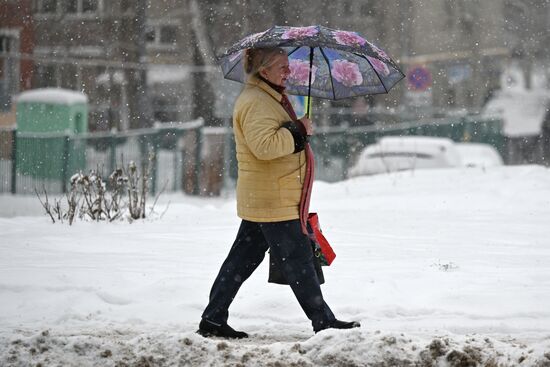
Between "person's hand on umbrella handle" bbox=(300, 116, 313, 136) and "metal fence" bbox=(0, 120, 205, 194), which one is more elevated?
"person's hand on umbrella handle" bbox=(300, 116, 313, 136)

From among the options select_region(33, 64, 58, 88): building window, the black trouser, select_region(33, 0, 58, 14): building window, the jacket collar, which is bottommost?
the black trouser

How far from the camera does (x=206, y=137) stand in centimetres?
2214

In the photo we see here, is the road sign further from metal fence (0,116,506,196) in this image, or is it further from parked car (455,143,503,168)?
parked car (455,143,503,168)

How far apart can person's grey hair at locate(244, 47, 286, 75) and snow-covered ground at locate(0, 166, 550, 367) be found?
148 cm

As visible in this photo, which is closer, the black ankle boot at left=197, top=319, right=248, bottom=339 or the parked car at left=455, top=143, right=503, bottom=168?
the black ankle boot at left=197, top=319, right=248, bottom=339

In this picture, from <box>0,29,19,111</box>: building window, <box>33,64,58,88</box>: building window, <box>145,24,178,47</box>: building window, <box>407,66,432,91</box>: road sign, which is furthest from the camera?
<box>145,24,178,47</box>: building window

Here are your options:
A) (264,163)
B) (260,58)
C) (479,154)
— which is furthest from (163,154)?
(264,163)

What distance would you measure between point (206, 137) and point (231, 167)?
3.75 feet

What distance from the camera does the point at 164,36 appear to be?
41938 millimetres

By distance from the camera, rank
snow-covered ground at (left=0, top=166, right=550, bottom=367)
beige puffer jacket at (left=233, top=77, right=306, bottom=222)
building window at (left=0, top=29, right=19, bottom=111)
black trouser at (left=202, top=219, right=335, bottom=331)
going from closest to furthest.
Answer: snow-covered ground at (left=0, top=166, right=550, bottom=367), beige puffer jacket at (left=233, top=77, right=306, bottom=222), black trouser at (left=202, top=219, right=335, bottom=331), building window at (left=0, top=29, right=19, bottom=111)

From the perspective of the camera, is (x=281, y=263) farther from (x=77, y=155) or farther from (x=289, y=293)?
(x=77, y=155)

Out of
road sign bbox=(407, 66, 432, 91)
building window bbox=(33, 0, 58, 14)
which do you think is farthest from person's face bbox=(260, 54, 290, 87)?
road sign bbox=(407, 66, 432, 91)

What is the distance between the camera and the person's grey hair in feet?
19.1

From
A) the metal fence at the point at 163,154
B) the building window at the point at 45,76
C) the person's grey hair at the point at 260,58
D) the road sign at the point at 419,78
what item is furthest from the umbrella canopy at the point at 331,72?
the building window at the point at 45,76
